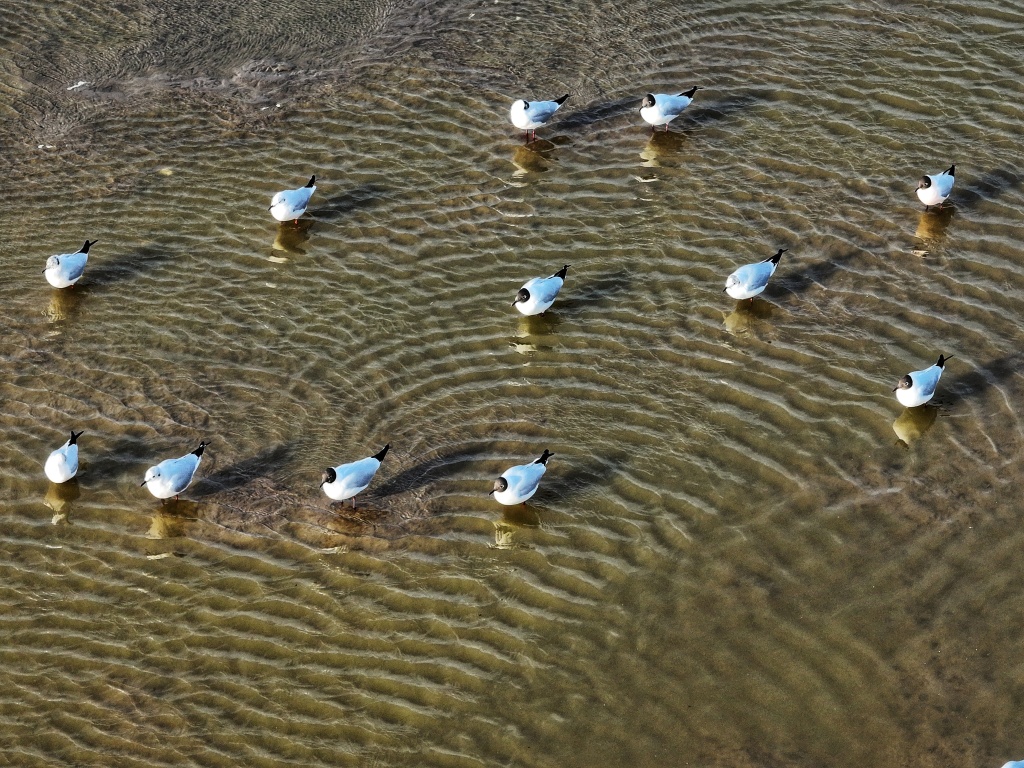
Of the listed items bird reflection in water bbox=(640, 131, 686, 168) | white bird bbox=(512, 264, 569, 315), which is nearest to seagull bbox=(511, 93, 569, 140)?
bird reflection in water bbox=(640, 131, 686, 168)

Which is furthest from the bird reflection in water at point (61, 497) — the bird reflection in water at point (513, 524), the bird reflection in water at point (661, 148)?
the bird reflection in water at point (661, 148)

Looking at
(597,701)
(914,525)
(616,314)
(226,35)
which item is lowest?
(597,701)

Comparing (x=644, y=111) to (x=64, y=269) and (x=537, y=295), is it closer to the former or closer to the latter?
(x=537, y=295)

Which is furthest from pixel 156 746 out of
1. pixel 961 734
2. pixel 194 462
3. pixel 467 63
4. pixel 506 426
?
pixel 467 63

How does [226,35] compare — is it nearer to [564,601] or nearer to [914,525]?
[564,601]

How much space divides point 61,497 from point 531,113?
7466 millimetres

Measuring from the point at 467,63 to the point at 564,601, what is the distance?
372 inches

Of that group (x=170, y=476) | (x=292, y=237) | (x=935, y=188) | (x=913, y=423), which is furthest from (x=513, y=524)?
(x=935, y=188)

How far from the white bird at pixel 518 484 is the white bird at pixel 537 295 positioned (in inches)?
96.4

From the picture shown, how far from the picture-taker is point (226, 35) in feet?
57.0

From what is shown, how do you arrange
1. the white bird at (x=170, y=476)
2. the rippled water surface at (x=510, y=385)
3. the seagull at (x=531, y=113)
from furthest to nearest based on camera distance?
the seagull at (x=531, y=113) < the white bird at (x=170, y=476) < the rippled water surface at (x=510, y=385)

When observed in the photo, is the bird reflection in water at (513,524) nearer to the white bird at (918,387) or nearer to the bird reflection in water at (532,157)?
the white bird at (918,387)

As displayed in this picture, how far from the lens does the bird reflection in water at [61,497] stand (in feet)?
36.2

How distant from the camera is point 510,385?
12008 mm
